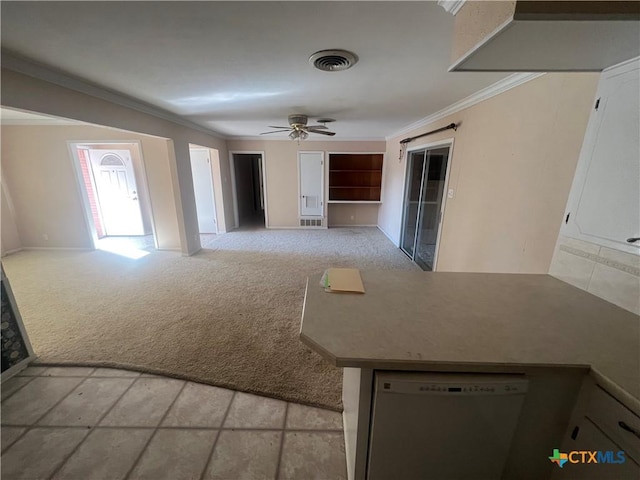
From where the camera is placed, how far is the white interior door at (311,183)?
20.2ft

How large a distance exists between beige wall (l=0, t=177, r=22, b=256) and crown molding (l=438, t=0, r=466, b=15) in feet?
22.5

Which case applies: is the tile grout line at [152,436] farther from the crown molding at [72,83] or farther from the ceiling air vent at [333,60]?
the crown molding at [72,83]

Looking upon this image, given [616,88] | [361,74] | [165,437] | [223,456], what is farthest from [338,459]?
[361,74]

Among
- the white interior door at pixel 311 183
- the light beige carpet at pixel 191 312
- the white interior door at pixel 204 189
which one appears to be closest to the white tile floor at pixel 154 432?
the light beige carpet at pixel 191 312

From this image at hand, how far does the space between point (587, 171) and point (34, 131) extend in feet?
23.3

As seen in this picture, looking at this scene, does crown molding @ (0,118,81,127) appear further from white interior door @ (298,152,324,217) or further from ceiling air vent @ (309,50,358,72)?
ceiling air vent @ (309,50,358,72)

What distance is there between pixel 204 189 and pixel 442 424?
20.3ft

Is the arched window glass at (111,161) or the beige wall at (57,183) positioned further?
the arched window glass at (111,161)

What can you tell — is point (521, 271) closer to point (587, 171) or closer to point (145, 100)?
point (587, 171)

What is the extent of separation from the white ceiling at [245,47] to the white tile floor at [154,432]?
2.31 metres

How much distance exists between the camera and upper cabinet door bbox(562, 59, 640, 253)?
3.58 feet

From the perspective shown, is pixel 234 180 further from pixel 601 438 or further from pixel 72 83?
pixel 601 438

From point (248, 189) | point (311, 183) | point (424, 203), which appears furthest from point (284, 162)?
point (424, 203)

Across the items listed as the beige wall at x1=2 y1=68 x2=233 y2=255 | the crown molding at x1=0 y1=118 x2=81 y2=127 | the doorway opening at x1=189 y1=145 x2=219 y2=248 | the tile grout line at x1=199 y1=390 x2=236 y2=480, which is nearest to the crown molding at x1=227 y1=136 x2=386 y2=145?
the beige wall at x1=2 y1=68 x2=233 y2=255
